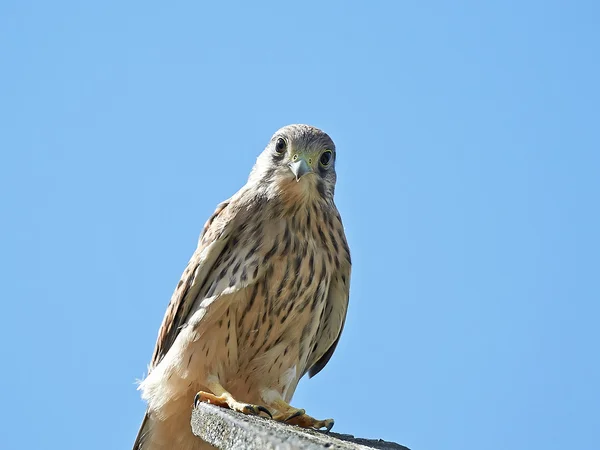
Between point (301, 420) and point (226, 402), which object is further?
point (301, 420)

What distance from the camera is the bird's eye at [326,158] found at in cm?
418

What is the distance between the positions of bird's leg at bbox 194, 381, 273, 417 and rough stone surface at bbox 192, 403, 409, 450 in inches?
9.3

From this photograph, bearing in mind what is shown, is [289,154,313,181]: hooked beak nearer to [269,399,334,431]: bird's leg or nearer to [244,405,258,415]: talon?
[269,399,334,431]: bird's leg

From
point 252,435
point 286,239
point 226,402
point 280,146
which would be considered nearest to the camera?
point 252,435

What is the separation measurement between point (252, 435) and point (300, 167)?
1.98 meters

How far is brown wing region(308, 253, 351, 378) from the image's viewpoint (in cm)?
411

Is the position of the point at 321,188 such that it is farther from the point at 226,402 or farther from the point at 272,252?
the point at 226,402

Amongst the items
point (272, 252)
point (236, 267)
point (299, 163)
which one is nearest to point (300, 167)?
→ point (299, 163)

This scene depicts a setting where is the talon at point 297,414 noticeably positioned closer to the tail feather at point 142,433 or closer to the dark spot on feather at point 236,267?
the dark spot on feather at point 236,267

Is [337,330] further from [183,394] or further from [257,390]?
[183,394]

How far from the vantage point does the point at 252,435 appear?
212cm

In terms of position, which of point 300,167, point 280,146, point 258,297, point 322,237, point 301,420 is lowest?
point 301,420

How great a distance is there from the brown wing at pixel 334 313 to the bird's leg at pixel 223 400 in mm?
751

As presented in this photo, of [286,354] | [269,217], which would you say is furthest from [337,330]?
[269,217]
